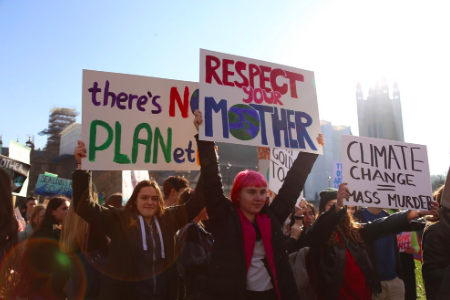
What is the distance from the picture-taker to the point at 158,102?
11.6 ft

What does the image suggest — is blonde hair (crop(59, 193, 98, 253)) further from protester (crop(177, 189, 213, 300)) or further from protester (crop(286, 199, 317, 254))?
protester (crop(286, 199, 317, 254))

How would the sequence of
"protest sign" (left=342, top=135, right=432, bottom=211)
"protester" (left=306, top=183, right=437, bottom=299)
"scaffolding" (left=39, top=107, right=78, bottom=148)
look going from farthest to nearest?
1. "scaffolding" (left=39, top=107, right=78, bottom=148)
2. "protest sign" (left=342, top=135, right=432, bottom=211)
3. "protester" (left=306, top=183, right=437, bottom=299)

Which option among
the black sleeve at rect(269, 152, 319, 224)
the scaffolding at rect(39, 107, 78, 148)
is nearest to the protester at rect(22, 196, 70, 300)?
the black sleeve at rect(269, 152, 319, 224)

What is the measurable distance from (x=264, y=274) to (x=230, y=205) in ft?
1.52

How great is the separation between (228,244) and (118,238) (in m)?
0.88

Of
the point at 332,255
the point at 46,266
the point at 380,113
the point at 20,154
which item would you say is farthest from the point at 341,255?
the point at 380,113

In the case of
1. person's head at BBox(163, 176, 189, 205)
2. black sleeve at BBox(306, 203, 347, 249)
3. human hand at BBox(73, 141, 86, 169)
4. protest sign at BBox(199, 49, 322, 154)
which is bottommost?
black sleeve at BBox(306, 203, 347, 249)

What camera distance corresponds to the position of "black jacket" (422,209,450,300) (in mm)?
2623

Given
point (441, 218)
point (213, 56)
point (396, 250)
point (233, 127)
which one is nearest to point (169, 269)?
point (233, 127)

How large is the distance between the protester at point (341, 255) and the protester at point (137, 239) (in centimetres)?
94

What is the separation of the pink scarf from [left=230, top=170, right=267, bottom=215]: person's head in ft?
0.20

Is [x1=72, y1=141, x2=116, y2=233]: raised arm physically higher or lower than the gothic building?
lower

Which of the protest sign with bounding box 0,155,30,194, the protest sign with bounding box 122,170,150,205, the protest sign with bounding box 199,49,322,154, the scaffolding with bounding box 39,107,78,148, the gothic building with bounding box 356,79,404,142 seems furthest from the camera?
the gothic building with bounding box 356,79,404,142

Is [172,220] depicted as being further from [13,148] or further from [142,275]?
[13,148]
